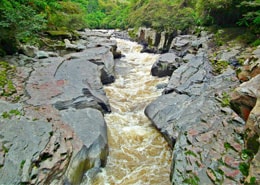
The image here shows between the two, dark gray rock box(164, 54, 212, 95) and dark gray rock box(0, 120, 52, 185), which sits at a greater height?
dark gray rock box(0, 120, 52, 185)

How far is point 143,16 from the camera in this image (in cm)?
2623

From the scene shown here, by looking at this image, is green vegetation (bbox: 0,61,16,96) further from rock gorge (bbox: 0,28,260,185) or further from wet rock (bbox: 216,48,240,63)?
wet rock (bbox: 216,48,240,63)

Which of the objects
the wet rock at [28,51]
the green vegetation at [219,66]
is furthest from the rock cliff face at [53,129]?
the green vegetation at [219,66]

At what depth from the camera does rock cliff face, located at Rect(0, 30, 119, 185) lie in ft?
14.5

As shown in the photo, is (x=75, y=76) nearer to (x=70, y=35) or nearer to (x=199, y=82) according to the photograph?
(x=199, y=82)

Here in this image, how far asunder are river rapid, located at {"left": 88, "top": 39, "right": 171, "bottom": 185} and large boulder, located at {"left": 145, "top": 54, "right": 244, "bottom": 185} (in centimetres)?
43

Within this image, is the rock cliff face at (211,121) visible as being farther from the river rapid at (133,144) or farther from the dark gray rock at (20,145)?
the dark gray rock at (20,145)

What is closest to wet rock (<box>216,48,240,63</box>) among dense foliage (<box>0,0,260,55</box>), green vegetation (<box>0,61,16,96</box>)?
dense foliage (<box>0,0,260,55</box>)

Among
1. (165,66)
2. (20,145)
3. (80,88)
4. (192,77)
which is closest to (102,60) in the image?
(165,66)

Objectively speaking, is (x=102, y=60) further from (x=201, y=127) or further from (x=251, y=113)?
(x=251, y=113)

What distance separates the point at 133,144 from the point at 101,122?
1174 millimetres

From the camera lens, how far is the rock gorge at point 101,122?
4402mm

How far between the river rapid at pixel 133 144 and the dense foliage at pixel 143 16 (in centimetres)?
468

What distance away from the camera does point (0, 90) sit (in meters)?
6.85
